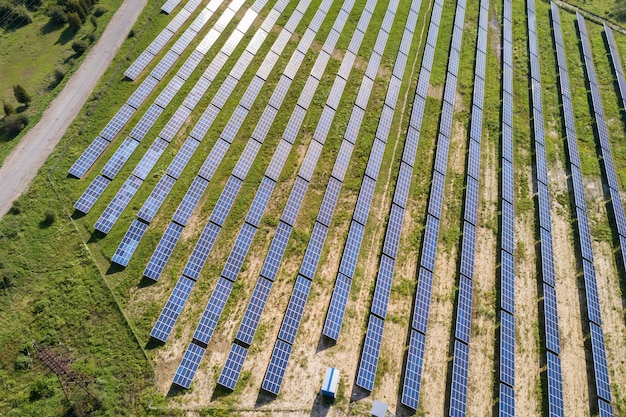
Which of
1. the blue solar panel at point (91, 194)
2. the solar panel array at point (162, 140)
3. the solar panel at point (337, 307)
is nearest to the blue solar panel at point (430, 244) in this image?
the solar panel at point (337, 307)

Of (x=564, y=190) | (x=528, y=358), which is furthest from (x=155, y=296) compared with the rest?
(x=564, y=190)

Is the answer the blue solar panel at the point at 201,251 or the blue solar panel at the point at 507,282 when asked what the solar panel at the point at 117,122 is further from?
the blue solar panel at the point at 507,282

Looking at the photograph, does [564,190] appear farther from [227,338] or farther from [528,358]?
[227,338]


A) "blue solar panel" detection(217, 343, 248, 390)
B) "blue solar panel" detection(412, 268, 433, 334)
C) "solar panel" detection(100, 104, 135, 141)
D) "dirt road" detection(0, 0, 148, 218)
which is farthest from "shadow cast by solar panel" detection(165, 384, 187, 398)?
"solar panel" detection(100, 104, 135, 141)

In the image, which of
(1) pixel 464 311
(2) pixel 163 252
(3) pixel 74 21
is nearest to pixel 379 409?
(1) pixel 464 311

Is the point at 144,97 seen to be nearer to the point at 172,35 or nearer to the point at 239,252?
the point at 172,35

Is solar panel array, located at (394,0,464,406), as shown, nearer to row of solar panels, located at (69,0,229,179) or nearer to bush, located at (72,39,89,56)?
row of solar panels, located at (69,0,229,179)

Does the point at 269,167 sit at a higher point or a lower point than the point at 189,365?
higher
